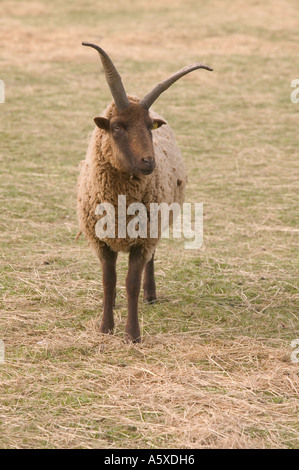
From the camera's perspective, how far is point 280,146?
11.7 meters

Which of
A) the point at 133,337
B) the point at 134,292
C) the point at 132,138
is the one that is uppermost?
the point at 132,138

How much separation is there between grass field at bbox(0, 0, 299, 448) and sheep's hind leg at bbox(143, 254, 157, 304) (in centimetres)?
18

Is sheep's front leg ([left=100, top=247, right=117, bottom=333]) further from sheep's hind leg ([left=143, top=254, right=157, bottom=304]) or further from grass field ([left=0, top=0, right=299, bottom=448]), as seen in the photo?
sheep's hind leg ([left=143, top=254, right=157, bottom=304])

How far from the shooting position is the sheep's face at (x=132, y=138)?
514 centimetres

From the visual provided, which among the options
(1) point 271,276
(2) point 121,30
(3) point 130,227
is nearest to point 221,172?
(1) point 271,276

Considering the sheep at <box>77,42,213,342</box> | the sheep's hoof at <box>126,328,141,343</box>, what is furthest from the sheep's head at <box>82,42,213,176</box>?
the sheep's hoof at <box>126,328,141,343</box>

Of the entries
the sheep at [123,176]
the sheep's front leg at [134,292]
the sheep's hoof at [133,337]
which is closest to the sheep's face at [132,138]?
the sheep at [123,176]

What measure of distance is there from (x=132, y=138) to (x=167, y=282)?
6.96 feet

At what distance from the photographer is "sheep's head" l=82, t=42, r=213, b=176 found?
5.14m

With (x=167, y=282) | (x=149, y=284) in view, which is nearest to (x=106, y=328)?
(x=149, y=284)

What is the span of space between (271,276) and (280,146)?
4.98 metres

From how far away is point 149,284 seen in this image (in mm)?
6461

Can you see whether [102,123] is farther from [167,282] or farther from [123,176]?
[167,282]

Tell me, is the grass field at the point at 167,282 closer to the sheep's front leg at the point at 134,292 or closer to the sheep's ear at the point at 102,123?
the sheep's front leg at the point at 134,292
